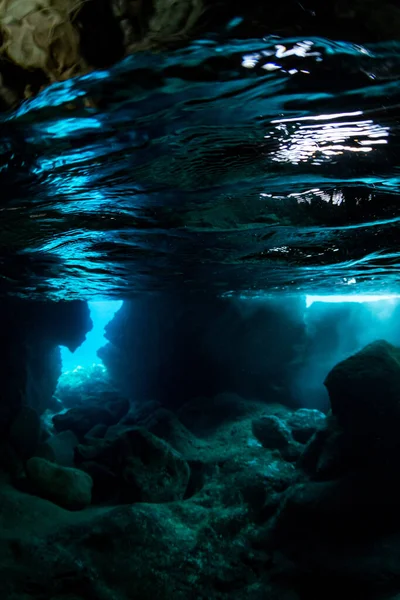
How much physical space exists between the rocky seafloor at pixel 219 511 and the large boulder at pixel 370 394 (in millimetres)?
34

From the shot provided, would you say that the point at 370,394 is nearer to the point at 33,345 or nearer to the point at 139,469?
the point at 139,469

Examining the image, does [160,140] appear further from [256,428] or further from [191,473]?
[256,428]

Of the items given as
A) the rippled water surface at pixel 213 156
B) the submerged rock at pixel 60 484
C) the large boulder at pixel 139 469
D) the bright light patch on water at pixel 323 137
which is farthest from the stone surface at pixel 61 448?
the bright light patch on water at pixel 323 137

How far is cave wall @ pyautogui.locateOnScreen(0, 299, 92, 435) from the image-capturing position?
18.0 meters

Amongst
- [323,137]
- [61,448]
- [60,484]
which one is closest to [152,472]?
[60,484]

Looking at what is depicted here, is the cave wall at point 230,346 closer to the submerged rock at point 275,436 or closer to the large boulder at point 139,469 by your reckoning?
the submerged rock at point 275,436

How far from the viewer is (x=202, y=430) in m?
19.5

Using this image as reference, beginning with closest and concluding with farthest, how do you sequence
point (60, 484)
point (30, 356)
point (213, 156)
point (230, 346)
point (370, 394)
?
1. point (213, 156)
2. point (60, 484)
3. point (370, 394)
4. point (30, 356)
5. point (230, 346)

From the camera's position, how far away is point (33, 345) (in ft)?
72.8

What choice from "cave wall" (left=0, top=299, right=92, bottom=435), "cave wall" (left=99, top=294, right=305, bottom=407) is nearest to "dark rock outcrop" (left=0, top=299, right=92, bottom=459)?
"cave wall" (left=0, top=299, right=92, bottom=435)

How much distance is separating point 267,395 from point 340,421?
10781mm

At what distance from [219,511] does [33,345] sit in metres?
15.6

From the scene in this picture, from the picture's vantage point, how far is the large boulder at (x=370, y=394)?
11.4 m

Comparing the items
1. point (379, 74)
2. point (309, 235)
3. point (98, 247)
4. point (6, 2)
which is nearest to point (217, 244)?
point (309, 235)
